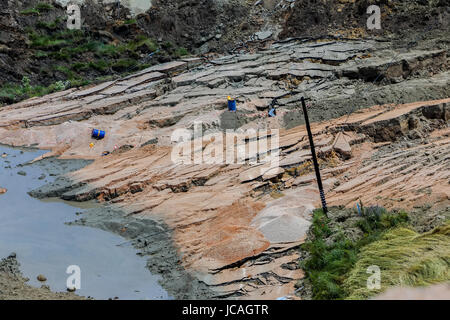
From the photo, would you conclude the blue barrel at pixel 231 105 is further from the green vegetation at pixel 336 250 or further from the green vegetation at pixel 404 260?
the green vegetation at pixel 404 260

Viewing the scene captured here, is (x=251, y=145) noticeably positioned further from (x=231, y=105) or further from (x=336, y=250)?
(x=336, y=250)

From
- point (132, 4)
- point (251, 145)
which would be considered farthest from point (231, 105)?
point (132, 4)

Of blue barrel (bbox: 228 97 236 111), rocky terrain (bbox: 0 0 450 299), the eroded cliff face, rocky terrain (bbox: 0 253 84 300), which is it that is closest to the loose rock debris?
rocky terrain (bbox: 0 0 450 299)

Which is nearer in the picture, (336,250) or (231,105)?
(336,250)

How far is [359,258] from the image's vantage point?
667cm

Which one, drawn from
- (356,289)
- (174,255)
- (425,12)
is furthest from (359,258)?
(425,12)

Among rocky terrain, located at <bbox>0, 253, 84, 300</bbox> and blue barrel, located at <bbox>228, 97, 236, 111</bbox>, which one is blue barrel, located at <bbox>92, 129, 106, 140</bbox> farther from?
rocky terrain, located at <bbox>0, 253, 84, 300</bbox>

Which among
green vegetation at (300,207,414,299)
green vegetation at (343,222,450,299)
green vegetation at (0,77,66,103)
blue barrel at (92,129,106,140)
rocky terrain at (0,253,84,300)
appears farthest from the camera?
green vegetation at (0,77,66,103)

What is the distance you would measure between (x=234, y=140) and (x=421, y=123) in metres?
3.96

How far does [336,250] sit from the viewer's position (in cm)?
700

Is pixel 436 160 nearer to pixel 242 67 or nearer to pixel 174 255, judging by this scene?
pixel 174 255

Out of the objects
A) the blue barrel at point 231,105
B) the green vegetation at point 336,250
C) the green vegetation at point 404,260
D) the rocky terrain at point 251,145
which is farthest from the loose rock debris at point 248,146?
the green vegetation at point 404,260

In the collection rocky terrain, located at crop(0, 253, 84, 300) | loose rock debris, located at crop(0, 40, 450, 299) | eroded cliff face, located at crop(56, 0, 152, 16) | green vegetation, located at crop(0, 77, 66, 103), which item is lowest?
rocky terrain, located at crop(0, 253, 84, 300)

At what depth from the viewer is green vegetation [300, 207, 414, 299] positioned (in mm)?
6312
